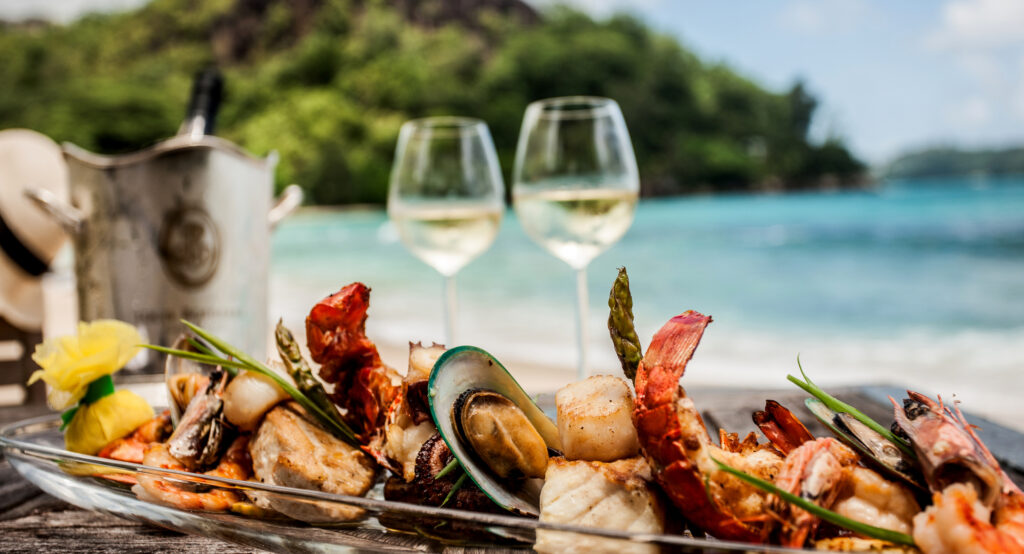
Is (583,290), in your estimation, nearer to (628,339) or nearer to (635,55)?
(628,339)

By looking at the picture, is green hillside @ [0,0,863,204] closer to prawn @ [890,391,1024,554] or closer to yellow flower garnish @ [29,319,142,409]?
yellow flower garnish @ [29,319,142,409]

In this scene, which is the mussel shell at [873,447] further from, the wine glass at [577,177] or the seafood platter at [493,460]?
the wine glass at [577,177]

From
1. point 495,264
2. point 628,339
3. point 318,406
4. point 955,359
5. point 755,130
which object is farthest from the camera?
point 755,130

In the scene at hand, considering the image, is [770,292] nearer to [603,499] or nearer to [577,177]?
[577,177]

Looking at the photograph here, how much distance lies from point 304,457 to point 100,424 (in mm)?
307

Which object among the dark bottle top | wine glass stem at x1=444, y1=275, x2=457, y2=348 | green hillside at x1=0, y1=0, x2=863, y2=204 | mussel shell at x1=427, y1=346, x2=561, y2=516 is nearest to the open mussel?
mussel shell at x1=427, y1=346, x2=561, y2=516

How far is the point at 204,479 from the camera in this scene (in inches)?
21.6

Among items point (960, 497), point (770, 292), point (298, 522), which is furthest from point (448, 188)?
point (770, 292)

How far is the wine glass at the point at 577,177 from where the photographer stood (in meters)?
1.44

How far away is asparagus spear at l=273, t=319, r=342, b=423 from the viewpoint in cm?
70

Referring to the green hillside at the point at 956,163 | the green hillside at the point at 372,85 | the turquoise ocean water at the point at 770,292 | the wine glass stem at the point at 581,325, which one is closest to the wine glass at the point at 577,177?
the wine glass stem at the point at 581,325

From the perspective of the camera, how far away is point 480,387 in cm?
62

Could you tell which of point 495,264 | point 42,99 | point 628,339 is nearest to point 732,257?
point 495,264

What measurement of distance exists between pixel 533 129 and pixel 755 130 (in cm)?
2728
